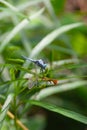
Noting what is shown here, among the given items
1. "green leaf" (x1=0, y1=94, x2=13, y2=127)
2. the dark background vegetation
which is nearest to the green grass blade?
the dark background vegetation

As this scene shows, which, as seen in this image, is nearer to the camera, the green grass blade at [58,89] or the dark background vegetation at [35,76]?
the dark background vegetation at [35,76]

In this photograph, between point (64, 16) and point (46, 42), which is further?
point (64, 16)

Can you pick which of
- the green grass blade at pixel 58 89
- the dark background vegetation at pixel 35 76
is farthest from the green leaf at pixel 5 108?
the green grass blade at pixel 58 89

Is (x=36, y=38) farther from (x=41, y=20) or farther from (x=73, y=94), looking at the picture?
(x=73, y=94)

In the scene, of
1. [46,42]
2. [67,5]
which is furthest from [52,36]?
[67,5]

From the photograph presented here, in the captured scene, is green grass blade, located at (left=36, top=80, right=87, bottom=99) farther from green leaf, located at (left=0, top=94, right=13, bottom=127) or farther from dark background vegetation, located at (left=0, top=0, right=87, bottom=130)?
green leaf, located at (left=0, top=94, right=13, bottom=127)

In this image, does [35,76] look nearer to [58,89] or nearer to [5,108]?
[5,108]

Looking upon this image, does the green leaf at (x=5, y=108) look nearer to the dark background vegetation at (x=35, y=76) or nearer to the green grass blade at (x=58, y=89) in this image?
the dark background vegetation at (x=35, y=76)

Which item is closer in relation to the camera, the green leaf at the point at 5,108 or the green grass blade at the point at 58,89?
the green leaf at the point at 5,108

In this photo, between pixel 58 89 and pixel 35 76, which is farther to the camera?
pixel 58 89

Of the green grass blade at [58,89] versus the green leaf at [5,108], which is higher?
the green grass blade at [58,89]

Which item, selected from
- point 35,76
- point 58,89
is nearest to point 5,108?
point 35,76
